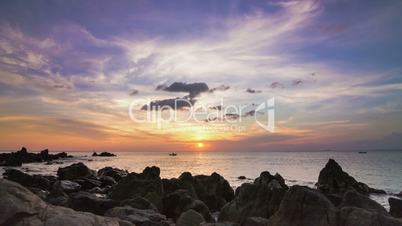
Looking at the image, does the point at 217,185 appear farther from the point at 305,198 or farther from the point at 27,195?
the point at 27,195

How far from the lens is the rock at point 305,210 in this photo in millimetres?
16344

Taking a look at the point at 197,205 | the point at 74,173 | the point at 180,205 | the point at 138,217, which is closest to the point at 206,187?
the point at 180,205

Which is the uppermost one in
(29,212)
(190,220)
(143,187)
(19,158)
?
(19,158)

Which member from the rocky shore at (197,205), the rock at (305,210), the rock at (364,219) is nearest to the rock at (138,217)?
the rocky shore at (197,205)

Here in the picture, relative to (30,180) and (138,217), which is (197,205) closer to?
(138,217)

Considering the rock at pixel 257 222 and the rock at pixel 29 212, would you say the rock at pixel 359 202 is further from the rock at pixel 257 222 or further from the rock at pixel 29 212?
the rock at pixel 29 212

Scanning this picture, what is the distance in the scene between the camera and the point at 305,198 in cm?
1705

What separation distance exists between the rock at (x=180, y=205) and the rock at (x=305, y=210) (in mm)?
10713

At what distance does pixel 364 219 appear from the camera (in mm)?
15422

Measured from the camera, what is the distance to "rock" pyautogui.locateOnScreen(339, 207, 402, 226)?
15.2 m

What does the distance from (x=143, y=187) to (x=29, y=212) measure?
2444cm

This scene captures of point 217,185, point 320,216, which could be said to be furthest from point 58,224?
point 217,185

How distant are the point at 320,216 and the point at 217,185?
79.7ft

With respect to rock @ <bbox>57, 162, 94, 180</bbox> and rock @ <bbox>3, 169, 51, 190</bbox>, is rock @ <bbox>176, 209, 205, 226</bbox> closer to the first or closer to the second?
rock @ <bbox>3, 169, 51, 190</bbox>
